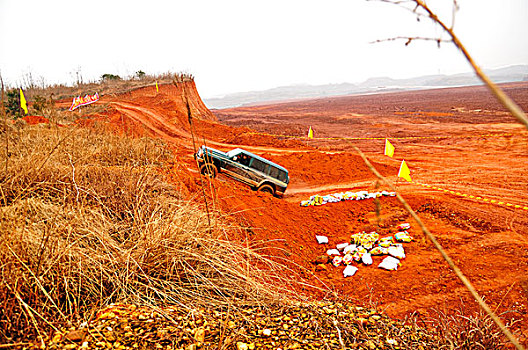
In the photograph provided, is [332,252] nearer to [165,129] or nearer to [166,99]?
[165,129]

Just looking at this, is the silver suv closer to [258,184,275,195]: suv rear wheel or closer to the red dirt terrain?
[258,184,275,195]: suv rear wheel

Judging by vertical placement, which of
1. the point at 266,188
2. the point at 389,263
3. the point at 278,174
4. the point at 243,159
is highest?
the point at 243,159

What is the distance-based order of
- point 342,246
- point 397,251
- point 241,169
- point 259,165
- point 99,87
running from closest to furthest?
point 397,251 → point 342,246 → point 241,169 → point 259,165 → point 99,87

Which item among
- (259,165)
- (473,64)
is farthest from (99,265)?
(259,165)

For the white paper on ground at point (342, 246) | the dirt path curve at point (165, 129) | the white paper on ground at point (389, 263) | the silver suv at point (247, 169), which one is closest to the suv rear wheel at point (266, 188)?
the silver suv at point (247, 169)

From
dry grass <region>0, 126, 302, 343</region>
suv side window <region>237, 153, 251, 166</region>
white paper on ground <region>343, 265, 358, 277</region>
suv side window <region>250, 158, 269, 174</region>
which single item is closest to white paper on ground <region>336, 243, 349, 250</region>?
white paper on ground <region>343, 265, 358, 277</region>

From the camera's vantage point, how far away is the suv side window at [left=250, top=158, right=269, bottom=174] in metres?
10.8

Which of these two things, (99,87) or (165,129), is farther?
(99,87)

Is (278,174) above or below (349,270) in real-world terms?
above

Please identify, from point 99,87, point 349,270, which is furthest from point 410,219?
point 99,87

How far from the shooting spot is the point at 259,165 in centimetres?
1085

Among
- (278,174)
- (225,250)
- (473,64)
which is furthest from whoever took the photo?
(278,174)

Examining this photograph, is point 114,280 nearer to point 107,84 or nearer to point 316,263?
point 316,263

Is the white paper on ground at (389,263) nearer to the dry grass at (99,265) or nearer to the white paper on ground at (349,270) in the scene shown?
the white paper on ground at (349,270)
